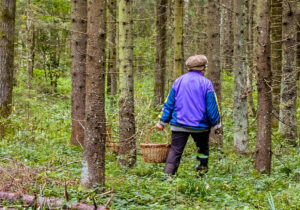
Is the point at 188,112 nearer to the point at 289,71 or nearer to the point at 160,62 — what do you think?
the point at 289,71

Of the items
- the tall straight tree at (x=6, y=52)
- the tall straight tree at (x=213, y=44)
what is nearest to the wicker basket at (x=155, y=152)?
the tall straight tree at (x=213, y=44)

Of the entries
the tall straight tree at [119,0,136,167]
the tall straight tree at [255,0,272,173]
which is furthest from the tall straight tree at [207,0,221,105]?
the tall straight tree at [255,0,272,173]

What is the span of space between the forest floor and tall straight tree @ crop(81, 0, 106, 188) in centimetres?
28

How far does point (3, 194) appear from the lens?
4879 mm

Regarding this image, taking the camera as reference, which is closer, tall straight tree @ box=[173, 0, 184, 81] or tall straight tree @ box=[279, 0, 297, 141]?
tall straight tree @ box=[279, 0, 297, 141]

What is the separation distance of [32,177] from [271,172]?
4.18 m

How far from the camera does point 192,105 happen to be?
6426 mm

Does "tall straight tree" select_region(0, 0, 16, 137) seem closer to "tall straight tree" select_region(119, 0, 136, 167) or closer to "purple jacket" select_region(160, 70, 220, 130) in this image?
"tall straight tree" select_region(119, 0, 136, 167)

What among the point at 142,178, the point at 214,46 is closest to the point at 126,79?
the point at 142,178

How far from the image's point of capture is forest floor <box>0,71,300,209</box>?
491 centimetres

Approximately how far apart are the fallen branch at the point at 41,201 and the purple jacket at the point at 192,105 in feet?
8.12

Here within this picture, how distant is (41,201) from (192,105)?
2.91m

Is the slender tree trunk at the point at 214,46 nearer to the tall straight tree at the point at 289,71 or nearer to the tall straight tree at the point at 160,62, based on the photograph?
the tall straight tree at the point at 289,71

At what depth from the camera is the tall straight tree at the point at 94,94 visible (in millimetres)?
5090
